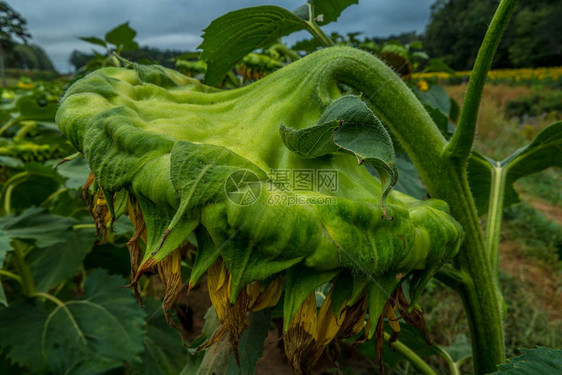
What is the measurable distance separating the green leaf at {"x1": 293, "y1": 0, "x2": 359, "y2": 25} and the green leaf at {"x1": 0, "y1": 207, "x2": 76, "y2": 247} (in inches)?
43.3

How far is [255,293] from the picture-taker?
1.75 feet

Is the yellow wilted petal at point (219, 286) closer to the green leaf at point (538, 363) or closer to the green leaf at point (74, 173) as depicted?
the green leaf at point (538, 363)

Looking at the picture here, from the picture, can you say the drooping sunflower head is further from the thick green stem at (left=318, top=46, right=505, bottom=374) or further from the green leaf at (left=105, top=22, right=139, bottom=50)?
the green leaf at (left=105, top=22, right=139, bottom=50)

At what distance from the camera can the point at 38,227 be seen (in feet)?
4.83

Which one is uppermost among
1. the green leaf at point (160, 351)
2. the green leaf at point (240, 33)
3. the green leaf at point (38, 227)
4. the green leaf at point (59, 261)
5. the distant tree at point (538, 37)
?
the distant tree at point (538, 37)

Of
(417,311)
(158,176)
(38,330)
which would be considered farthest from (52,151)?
(417,311)

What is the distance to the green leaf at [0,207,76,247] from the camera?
1.38 meters

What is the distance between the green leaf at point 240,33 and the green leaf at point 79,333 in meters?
0.89

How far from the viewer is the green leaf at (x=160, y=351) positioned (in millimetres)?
1527

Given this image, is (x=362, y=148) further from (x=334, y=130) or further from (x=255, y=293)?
(x=255, y=293)

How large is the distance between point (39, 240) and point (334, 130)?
A: 4.15ft

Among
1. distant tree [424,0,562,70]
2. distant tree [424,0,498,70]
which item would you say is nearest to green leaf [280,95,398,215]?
A: distant tree [424,0,498,70]

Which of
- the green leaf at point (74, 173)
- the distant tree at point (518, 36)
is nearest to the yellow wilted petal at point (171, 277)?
the green leaf at point (74, 173)

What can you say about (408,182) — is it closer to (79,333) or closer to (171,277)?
(171,277)
